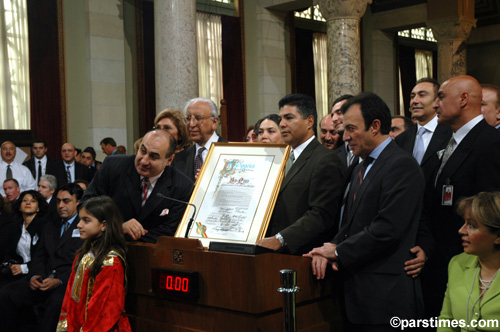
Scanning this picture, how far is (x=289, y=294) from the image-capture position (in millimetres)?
2371

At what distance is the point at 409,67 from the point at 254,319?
17960 millimetres

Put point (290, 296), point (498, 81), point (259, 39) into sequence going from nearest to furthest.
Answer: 1. point (290, 296)
2. point (259, 39)
3. point (498, 81)

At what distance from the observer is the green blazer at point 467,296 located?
8.64ft

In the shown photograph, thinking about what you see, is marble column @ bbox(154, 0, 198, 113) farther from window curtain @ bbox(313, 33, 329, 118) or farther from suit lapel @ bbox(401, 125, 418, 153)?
window curtain @ bbox(313, 33, 329, 118)

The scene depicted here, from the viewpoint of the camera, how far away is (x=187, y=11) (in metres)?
8.39

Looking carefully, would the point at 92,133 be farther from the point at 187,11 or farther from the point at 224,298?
the point at 224,298

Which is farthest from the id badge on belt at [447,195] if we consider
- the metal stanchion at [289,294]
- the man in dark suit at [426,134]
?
the metal stanchion at [289,294]

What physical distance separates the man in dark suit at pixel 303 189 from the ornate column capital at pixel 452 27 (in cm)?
1160

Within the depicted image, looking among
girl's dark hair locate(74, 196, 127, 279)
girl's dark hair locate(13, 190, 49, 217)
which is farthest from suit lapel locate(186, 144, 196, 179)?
girl's dark hair locate(13, 190, 49, 217)

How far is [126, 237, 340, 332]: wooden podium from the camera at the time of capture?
102 inches

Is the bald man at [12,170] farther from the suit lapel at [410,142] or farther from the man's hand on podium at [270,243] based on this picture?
the man's hand on podium at [270,243]

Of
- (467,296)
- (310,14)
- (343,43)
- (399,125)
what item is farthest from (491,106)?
(310,14)

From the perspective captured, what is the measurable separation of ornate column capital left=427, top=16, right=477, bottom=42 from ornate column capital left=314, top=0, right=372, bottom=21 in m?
3.65

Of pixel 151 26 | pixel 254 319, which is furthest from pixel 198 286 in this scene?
pixel 151 26
